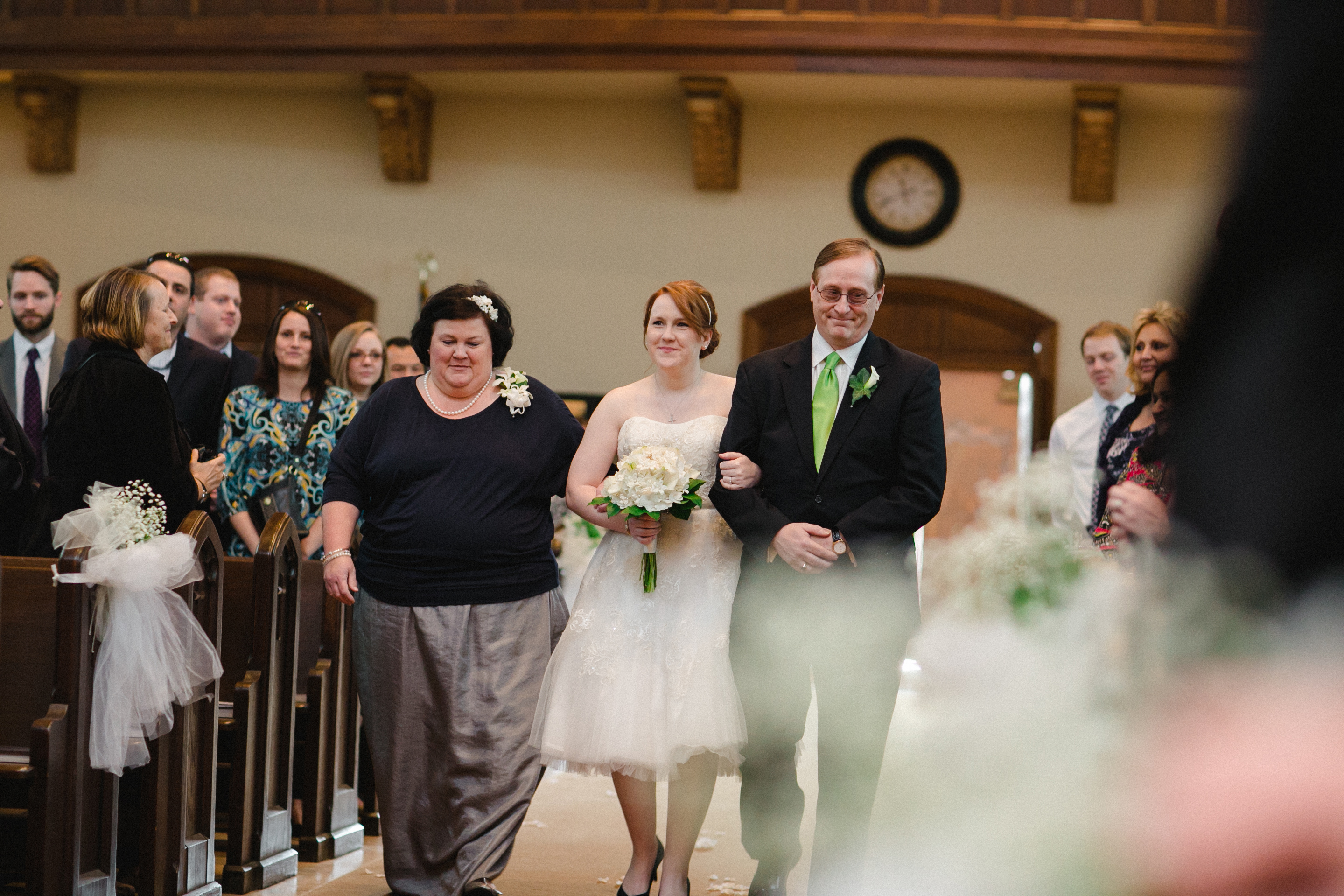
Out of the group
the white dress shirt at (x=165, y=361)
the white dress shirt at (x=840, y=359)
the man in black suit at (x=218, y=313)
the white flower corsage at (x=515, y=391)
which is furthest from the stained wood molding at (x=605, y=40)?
the white dress shirt at (x=840, y=359)

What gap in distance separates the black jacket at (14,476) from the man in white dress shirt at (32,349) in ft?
3.43

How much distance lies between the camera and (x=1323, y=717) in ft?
1.19

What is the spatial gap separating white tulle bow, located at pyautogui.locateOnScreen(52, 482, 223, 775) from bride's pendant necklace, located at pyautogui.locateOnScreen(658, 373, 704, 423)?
56.2 inches

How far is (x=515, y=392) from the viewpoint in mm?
3990

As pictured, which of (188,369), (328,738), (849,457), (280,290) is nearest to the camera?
(849,457)

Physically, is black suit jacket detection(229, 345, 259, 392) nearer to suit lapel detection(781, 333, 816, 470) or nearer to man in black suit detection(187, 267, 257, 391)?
man in black suit detection(187, 267, 257, 391)

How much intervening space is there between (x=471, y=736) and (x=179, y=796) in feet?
2.69

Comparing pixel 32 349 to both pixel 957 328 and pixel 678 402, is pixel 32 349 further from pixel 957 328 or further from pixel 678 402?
pixel 957 328

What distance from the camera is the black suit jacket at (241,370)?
5.40 m

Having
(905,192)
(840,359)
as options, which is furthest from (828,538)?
(905,192)

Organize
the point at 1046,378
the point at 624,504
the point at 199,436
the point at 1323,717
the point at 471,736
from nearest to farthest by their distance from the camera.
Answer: the point at 1323,717 < the point at 624,504 < the point at 471,736 < the point at 199,436 < the point at 1046,378

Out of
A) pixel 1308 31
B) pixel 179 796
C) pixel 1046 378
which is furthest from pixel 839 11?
pixel 1308 31

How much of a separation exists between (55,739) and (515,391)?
159 centimetres

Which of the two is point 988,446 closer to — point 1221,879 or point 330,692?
point 330,692
